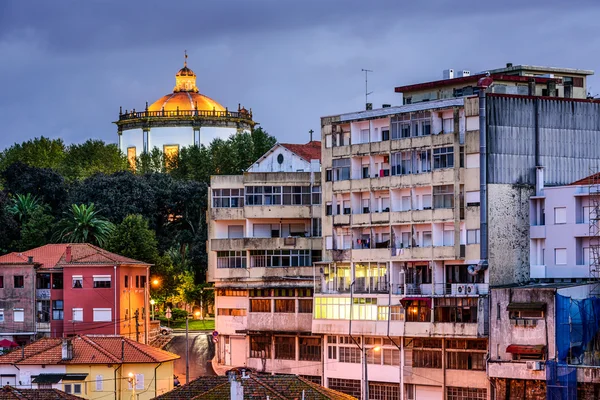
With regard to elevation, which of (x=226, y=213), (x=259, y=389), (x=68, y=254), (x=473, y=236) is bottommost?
(x=259, y=389)

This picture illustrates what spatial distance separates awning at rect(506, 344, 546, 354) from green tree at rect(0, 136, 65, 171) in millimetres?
88018

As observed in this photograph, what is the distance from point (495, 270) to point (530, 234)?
3078 mm

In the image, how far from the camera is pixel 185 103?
169375 mm

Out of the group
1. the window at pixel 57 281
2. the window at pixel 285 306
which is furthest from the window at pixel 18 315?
the window at pixel 285 306

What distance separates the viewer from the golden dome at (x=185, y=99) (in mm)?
169125

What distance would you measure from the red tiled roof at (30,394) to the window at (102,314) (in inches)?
1207

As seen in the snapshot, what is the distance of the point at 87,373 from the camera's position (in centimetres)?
8900

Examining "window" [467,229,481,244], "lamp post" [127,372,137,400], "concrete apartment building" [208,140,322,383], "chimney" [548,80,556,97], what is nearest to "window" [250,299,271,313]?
"concrete apartment building" [208,140,322,383]

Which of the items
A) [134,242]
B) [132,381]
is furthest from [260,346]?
[134,242]

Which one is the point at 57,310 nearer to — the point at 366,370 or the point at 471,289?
the point at 366,370

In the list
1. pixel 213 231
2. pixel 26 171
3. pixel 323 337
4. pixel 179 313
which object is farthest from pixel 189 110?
pixel 323 337

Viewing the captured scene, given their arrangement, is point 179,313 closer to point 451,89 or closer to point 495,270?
point 451,89

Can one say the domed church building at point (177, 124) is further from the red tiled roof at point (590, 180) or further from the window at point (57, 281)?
the red tiled roof at point (590, 180)

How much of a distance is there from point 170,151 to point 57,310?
189 feet
